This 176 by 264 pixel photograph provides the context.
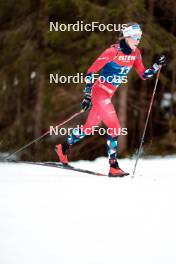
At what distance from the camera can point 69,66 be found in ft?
31.0

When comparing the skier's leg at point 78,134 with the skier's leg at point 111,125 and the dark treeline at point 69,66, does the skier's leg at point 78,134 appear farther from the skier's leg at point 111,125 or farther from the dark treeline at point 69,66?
the dark treeline at point 69,66

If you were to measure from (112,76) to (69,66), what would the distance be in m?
3.72

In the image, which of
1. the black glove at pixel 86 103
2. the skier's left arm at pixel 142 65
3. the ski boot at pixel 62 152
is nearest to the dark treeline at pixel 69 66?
the ski boot at pixel 62 152

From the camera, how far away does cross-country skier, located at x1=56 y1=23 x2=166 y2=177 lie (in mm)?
5648

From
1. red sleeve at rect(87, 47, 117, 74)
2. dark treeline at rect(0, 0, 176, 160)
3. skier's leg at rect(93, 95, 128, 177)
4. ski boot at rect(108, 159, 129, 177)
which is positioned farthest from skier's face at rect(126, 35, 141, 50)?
dark treeline at rect(0, 0, 176, 160)

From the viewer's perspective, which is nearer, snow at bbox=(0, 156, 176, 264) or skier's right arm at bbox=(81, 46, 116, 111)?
snow at bbox=(0, 156, 176, 264)

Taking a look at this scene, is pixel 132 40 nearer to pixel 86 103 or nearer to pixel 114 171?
pixel 86 103

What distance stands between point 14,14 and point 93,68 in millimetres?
5185

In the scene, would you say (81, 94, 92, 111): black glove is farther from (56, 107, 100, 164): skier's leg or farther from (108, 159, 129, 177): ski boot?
(108, 159, 129, 177): ski boot

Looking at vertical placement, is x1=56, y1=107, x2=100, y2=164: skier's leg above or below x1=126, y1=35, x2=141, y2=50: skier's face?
below

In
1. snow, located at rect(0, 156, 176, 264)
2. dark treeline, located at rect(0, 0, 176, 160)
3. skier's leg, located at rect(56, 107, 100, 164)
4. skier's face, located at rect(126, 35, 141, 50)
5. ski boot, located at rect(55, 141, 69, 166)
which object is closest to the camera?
snow, located at rect(0, 156, 176, 264)

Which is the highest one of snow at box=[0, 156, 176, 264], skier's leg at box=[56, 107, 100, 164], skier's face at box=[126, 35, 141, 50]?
skier's face at box=[126, 35, 141, 50]

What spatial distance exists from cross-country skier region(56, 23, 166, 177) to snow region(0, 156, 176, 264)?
62 cm

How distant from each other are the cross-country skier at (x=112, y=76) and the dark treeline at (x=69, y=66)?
1.78 metres
